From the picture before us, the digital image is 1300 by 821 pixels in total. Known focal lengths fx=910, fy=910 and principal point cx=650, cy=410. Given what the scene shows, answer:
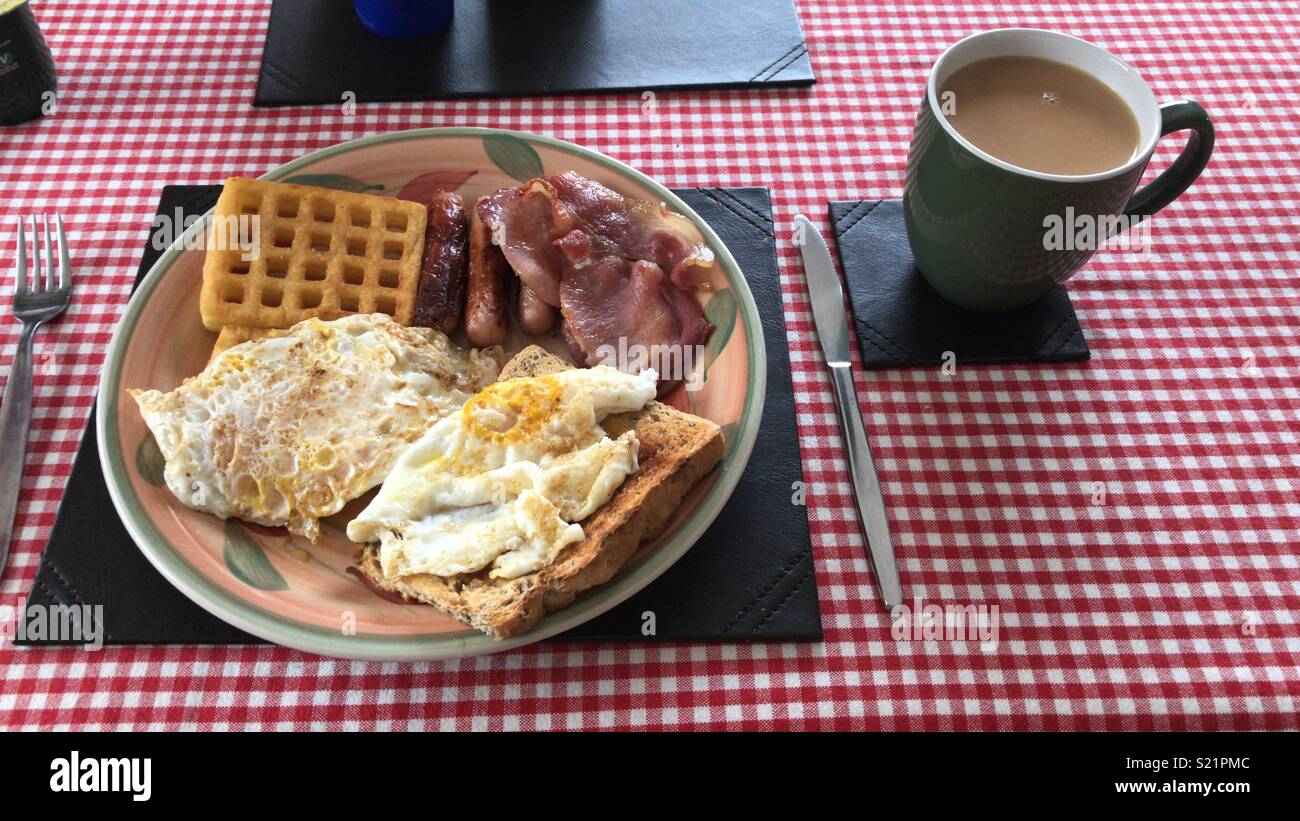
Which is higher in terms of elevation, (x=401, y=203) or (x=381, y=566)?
(x=401, y=203)

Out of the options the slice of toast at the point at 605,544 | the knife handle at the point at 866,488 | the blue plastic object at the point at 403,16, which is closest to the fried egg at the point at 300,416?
the slice of toast at the point at 605,544

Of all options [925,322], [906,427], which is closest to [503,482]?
[906,427]

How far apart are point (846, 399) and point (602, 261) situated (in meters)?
0.51

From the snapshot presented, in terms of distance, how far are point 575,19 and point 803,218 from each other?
0.85 m

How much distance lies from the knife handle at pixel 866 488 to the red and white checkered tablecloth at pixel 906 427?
34mm

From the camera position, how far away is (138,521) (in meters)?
1.36

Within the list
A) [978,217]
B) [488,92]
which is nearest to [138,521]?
[488,92]

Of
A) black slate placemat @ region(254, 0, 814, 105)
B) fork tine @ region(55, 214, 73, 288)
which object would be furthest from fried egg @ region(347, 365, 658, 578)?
black slate placemat @ region(254, 0, 814, 105)

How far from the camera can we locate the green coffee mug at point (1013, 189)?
58.0 inches

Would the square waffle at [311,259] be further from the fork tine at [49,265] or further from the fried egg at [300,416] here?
the fork tine at [49,265]

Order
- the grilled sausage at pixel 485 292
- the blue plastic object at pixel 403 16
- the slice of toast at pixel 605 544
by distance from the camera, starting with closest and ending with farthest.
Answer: the slice of toast at pixel 605 544 → the grilled sausage at pixel 485 292 → the blue plastic object at pixel 403 16

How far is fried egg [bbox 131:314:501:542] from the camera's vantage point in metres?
1.40
